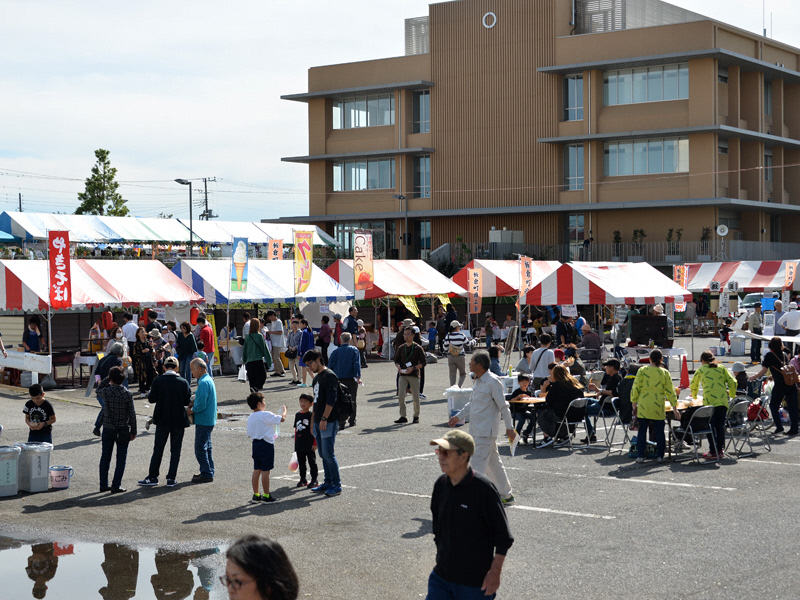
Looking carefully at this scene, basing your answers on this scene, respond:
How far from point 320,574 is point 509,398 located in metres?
8.17

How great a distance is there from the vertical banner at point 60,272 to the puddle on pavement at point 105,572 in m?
13.7

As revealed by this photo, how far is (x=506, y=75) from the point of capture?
181 feet

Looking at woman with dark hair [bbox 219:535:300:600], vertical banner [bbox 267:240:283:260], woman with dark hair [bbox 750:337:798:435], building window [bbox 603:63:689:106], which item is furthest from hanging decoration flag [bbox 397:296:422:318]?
woman with dark hair [bbox 219:535:300:600]

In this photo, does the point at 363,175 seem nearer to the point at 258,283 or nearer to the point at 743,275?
the point at 743,275

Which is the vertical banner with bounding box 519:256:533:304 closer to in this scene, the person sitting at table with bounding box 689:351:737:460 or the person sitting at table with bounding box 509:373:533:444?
the person sitting at table with bounding box 509:373:533:444

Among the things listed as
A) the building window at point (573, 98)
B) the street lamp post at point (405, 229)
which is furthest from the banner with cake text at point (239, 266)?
the building window at point (573, 98)

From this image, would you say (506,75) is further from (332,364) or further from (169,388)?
(169,388)

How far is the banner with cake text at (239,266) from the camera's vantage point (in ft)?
86.3

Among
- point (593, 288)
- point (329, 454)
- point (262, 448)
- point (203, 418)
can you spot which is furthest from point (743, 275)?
point (262, 448)

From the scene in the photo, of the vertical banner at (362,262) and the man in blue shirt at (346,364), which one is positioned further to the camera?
the vertical banner at (362,262)

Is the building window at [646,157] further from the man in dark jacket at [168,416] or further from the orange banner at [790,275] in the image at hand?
the man in dark jacket at [168,416]

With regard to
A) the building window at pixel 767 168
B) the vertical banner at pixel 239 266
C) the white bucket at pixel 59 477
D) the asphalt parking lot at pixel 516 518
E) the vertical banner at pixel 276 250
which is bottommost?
the asphalt parking lot at pixel 516 518

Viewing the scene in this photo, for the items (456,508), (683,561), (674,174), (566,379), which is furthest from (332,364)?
(674,174)

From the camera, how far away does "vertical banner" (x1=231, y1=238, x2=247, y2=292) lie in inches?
1036
